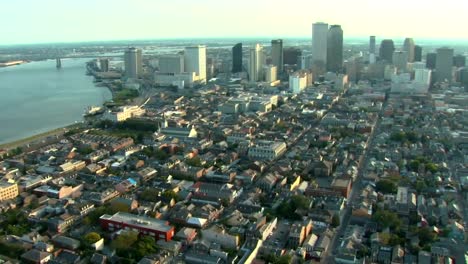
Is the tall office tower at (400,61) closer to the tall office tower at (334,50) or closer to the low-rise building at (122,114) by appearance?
the tall office tower at (334,50)

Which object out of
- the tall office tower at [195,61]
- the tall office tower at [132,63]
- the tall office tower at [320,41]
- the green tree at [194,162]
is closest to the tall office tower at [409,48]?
the tall office tower at [320,41]

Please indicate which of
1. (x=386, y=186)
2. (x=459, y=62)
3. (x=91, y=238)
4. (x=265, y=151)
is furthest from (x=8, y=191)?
(x=459, y=62)

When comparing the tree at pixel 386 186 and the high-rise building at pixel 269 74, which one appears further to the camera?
the high-rise building at pixel 269 74

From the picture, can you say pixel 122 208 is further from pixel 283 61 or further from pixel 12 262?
pixel 283 61

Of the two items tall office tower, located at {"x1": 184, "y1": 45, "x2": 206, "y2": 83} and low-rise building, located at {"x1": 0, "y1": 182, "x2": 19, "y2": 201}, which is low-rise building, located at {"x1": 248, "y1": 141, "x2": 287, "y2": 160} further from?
tall office tower, located at {"x1": 184, "y1": 45, "x2": 206, "y2": 83}

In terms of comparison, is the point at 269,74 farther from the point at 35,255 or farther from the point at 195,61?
the point at 35,255

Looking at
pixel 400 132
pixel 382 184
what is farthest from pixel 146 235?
pixel 400 132
